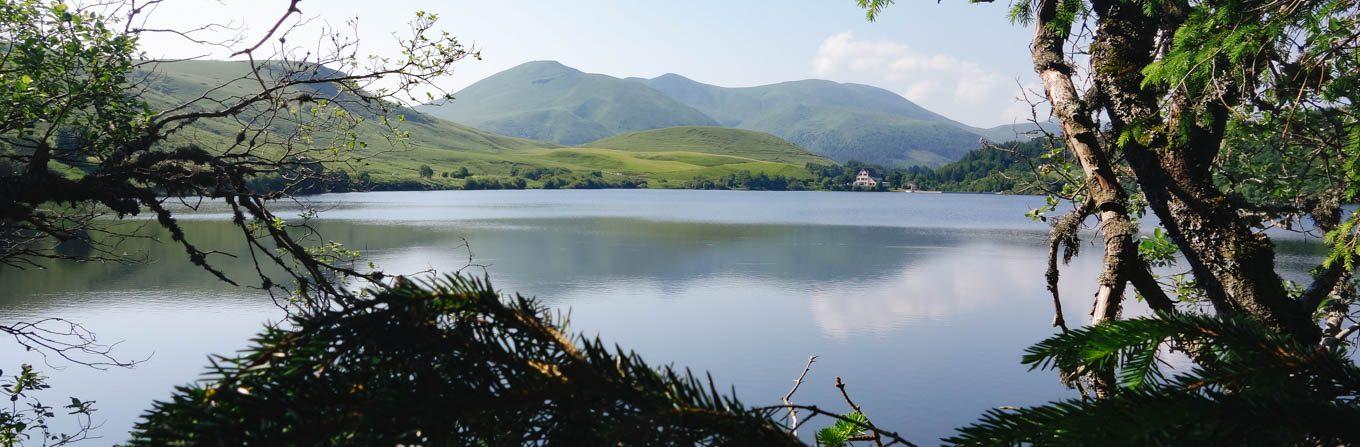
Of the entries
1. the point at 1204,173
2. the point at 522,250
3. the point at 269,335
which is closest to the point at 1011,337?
the point at 1204,173

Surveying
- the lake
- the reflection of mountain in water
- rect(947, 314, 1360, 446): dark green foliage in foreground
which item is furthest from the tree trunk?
the reflection of mountain in water

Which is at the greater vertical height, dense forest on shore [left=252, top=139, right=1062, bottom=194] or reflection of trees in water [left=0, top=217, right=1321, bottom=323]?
dense forest on shore [left=252, top=139, right=1062, bottom=194]

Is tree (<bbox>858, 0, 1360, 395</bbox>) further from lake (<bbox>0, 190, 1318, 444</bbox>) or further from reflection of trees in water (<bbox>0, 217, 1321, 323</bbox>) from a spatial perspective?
reflection of trees in water (<bbox>0, 217, 1321, 323</bbox>)

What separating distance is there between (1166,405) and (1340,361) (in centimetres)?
41

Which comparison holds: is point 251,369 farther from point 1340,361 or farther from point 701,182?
point 701,182

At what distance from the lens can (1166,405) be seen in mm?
1151

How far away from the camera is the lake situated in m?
21.8

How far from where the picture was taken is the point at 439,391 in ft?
3.84

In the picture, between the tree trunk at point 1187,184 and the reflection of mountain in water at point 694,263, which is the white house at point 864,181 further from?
the tree trunk at point 1187,184

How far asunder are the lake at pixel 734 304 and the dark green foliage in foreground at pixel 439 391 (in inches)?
202

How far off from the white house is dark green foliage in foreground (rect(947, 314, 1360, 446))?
7312 inches

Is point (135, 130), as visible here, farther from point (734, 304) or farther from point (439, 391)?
point (734, 304)

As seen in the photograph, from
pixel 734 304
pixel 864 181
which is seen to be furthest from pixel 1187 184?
pixel 864 181

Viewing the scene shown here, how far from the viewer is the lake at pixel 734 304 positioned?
21828 mm
